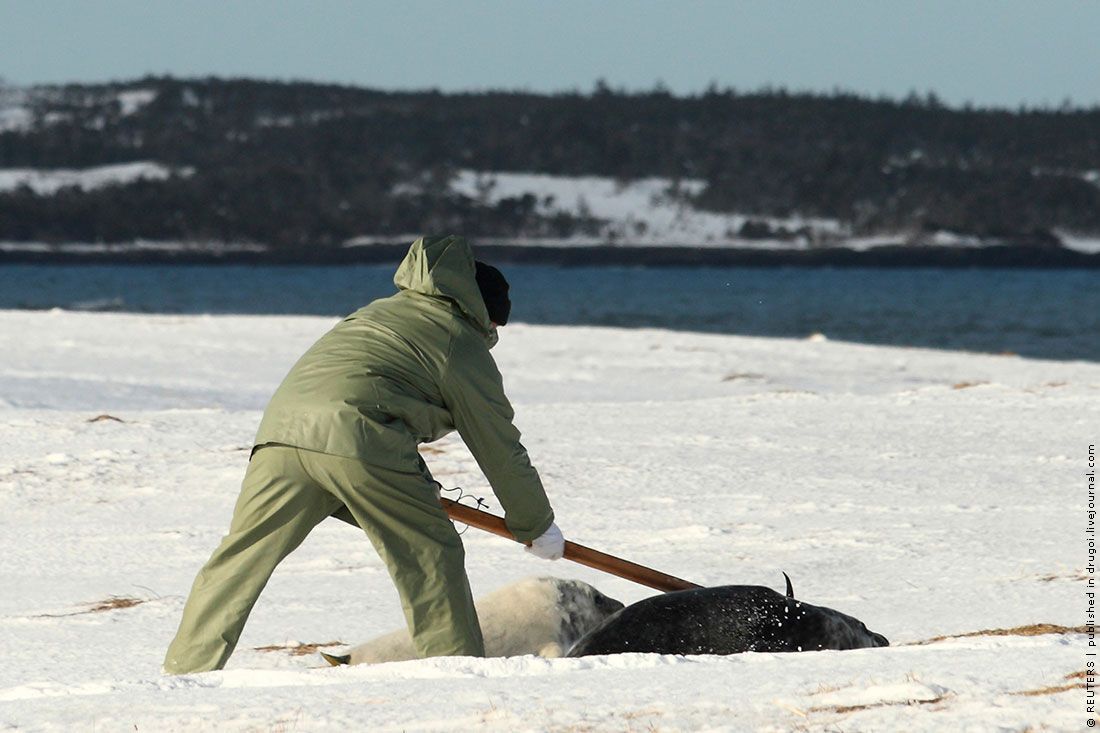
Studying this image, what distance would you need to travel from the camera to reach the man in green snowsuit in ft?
14.6

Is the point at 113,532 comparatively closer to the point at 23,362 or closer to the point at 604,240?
the point at 23,362

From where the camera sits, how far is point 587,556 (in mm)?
5188

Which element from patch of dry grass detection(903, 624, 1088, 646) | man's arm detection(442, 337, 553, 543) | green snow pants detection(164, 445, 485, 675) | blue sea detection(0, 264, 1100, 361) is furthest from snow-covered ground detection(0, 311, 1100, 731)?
blue sea detection(0, 264, 1100, 361)

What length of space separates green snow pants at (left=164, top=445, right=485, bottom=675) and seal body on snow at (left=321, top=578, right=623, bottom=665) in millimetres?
612

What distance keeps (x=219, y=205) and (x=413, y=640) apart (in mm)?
166522

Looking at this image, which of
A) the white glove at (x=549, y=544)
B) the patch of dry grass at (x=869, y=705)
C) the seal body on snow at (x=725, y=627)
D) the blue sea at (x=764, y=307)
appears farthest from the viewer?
the blue sea at (x=764, y=307)

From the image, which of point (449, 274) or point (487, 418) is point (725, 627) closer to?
point (487, 418)

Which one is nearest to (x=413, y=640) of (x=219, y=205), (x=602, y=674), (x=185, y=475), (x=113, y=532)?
(x=602, y=674)

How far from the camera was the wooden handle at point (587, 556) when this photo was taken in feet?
16.4

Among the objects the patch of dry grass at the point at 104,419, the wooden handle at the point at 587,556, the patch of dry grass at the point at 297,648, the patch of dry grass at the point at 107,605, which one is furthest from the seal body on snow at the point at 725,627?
the patch of dry grass at the point at 104,419

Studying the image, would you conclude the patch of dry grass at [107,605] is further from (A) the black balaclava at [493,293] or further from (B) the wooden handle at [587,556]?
(A) the black balaclava at [493,293]

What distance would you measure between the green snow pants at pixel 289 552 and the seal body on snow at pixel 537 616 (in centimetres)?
61

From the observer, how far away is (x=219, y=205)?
166000 millimetres

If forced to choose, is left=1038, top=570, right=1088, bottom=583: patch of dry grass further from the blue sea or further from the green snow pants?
the blue sea
